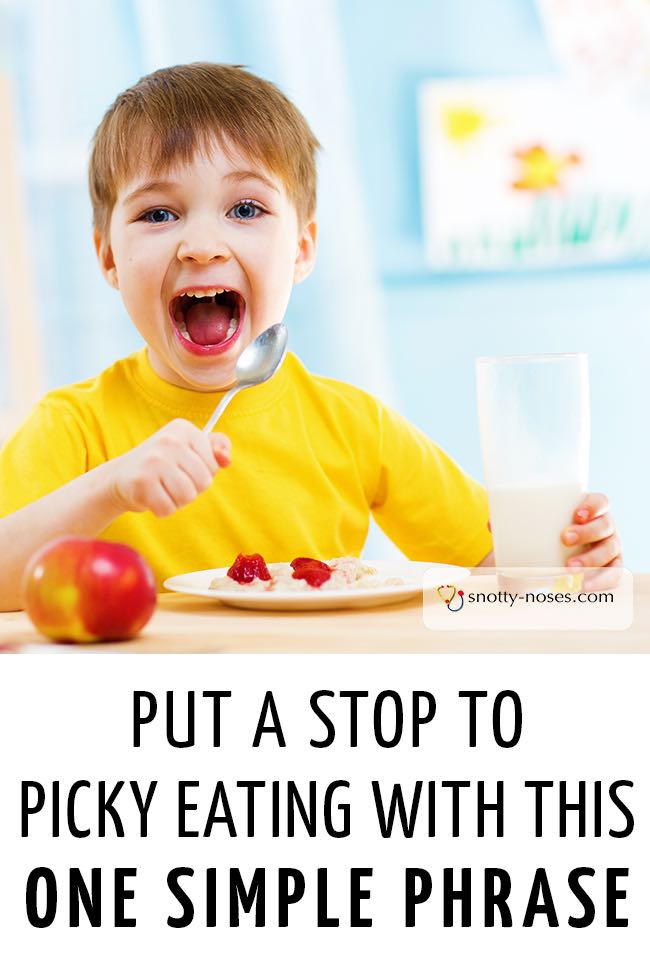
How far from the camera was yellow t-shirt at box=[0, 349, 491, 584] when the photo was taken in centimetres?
129

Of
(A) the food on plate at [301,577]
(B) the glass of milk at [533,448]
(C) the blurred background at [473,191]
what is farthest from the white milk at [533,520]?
(C) the blurred background at [473,191]

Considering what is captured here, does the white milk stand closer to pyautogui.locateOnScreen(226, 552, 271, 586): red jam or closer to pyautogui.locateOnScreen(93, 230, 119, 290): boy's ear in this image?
pyautogui.locateOnScreen(226, 552, 271, 586): red jam

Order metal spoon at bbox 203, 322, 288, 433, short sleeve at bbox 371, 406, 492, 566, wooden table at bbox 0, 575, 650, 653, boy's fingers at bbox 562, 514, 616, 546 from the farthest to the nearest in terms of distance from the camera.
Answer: short sleeve at bbox 371, 406, 492, 566 < metal spoon at bbox 203, 322, 288, 433 < boy's fingers at bbox 562, 514, 616, 546 < wooden table at bbox 0, 575, 650, 653

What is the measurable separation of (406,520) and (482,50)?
80.8 inches

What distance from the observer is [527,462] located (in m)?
0.97

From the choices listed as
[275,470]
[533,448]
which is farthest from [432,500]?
[533,448]

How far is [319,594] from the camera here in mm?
900

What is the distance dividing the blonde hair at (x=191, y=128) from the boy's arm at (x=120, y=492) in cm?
41

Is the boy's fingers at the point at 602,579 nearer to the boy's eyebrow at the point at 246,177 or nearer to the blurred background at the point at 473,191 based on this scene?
the boy's eyebrow at the point at 246,177

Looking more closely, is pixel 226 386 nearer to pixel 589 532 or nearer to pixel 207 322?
pixel 207 322

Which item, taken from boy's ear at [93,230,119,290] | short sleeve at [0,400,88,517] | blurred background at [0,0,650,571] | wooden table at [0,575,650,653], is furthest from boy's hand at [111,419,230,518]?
blurred background at [0,0,650,571]

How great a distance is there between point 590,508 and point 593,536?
0.08 ft

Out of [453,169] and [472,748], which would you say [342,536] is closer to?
[472,748]

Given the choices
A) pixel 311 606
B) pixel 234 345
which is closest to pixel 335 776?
pixel 311 606
